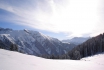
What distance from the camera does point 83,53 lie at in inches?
3711

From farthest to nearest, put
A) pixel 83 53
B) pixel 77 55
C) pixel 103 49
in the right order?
pixel 83 53 → pixel 103 49 → pixel 77 55

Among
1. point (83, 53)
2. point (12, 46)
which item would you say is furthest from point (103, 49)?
point (12, 46)

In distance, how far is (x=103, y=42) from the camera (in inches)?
3285

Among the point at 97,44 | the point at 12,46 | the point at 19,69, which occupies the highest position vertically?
the point at 97,44

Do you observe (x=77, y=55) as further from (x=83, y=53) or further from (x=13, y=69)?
(x=13, y=69)

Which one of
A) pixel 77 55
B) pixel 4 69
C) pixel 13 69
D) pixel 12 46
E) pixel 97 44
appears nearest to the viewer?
pixel 4 69

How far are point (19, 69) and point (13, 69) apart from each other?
0.53 metres

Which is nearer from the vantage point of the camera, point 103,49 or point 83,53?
point 103,49

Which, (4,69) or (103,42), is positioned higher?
(103,42)

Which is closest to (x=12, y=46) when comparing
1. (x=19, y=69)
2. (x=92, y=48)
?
(x=19, y=69)

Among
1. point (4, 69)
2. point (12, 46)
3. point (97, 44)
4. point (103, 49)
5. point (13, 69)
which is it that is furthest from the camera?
point (97, 44)

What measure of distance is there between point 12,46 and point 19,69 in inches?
2304

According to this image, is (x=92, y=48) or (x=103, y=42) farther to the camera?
(x=92, y=48)

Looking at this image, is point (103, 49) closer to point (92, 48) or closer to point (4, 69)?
point (92, 48)
